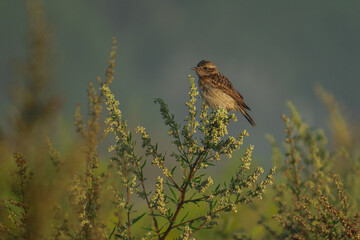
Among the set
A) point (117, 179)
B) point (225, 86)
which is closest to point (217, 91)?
point (225, 86)

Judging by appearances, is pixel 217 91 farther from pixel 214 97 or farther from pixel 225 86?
pixel 225 86

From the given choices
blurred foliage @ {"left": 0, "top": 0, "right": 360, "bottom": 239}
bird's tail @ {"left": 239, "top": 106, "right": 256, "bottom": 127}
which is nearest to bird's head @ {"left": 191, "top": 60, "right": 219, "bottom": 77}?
bird's tail @ {"left": 239, "top": 106, "right": 256, "bottom": 127}

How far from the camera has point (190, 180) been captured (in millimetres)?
3660

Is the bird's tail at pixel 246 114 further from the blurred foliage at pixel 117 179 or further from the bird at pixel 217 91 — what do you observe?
the blurred foliage at pixel 117 179

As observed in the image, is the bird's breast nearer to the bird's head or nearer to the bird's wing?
the bird's wing

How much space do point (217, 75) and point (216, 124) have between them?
640 cm

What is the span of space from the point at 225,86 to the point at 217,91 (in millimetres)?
466

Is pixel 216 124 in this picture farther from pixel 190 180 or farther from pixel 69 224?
pixel 69 224

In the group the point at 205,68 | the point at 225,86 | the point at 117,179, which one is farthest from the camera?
the point at 205,68

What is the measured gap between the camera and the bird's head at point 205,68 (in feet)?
33.3

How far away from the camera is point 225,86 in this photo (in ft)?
32.4

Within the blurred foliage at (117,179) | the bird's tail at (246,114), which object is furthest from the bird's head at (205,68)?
the blurred foliage at (117,179)

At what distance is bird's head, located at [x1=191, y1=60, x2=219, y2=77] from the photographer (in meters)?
10.1

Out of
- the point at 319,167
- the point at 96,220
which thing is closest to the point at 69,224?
the point at 96,220
